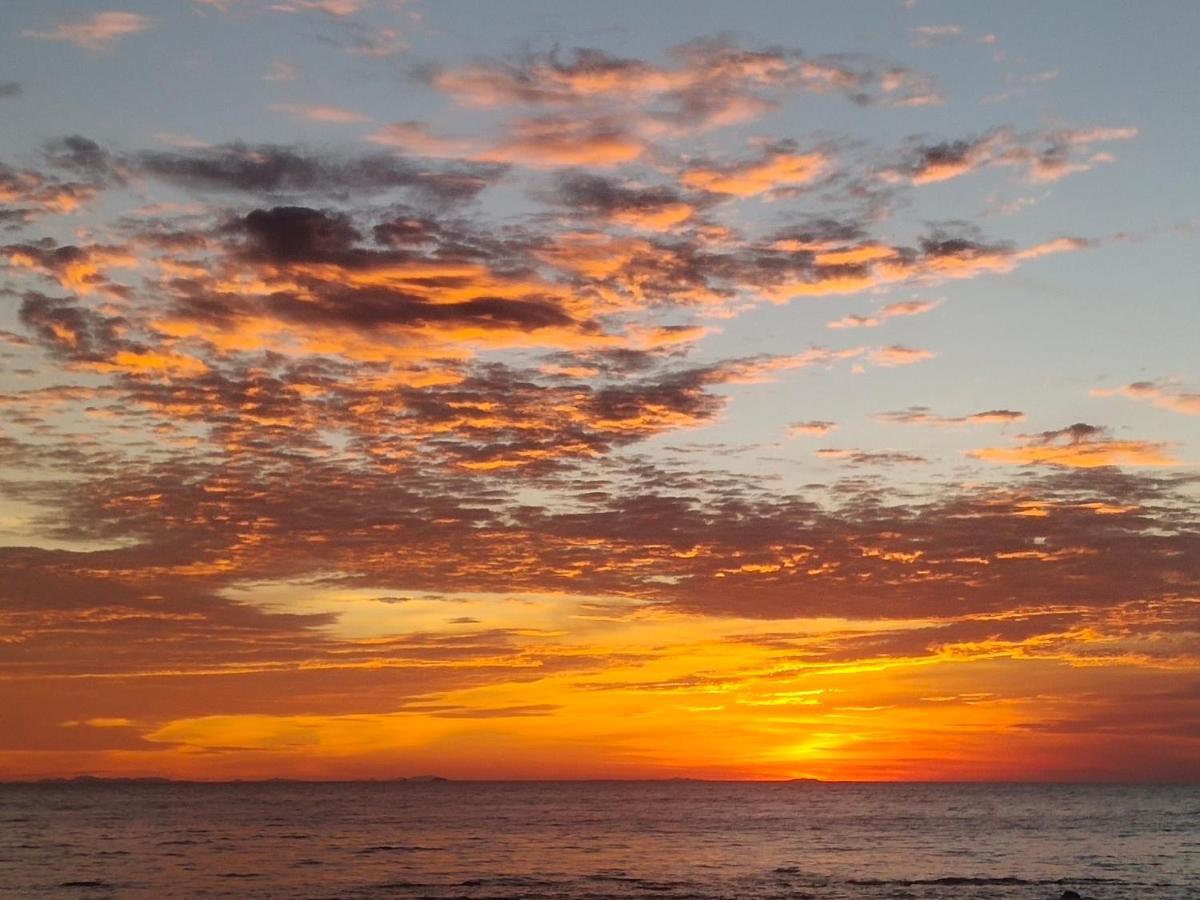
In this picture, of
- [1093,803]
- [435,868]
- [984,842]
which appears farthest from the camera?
[1093,803]

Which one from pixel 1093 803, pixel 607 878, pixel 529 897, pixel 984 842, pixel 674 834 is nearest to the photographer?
pixel 529 897

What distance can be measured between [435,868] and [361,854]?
36.2 feet

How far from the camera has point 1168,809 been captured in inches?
5704

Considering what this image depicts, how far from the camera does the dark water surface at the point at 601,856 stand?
55.9 metres

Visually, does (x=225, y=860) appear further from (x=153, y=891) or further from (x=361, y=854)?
(x=153, y=891)

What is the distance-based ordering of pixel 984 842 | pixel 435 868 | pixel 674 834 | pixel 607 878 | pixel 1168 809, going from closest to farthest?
pixel 607 878, pixel 435 868, pixel 984 842, pixel 674 834, pixel 1168 809

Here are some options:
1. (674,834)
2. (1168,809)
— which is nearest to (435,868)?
(674,834)

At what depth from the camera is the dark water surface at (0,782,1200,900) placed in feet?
183

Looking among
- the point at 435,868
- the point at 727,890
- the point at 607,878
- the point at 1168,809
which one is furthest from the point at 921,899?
the point at 1168,809

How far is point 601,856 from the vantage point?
244 feet

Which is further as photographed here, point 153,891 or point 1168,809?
point 1168,809

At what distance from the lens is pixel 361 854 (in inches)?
2945

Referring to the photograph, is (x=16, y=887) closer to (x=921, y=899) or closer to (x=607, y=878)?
(x=607, y=878)

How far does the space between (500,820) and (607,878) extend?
61.8 metres
